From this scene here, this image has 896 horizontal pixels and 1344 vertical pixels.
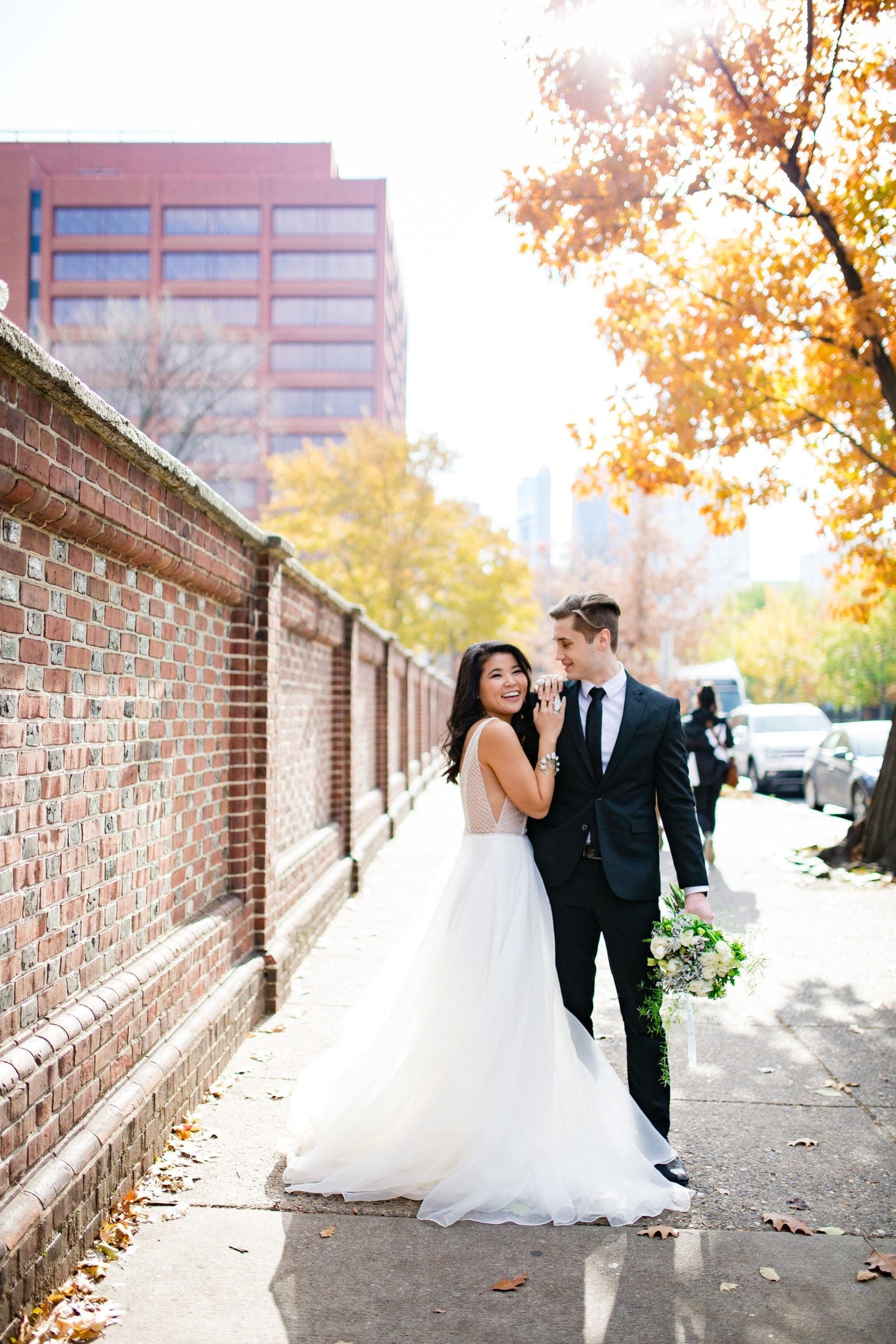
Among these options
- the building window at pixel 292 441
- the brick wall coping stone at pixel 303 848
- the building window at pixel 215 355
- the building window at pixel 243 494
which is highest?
the building window at pixel 292 441

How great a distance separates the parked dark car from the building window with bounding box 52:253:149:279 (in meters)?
50.5

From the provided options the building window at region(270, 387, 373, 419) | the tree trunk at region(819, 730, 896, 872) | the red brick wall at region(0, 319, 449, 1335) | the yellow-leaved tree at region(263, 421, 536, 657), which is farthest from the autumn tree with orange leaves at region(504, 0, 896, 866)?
the building window at region(270, 387, 373, 419)

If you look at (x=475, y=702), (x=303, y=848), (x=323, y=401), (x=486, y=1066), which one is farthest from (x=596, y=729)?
(x=323, y=401)

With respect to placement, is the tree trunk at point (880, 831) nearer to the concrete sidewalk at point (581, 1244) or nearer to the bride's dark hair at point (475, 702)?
the concrete sidewalk at point (581, 1244)

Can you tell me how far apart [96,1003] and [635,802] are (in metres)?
1.99

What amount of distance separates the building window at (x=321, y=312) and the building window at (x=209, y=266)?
2190mm

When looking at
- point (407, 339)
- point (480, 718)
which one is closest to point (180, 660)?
point (480, 718)

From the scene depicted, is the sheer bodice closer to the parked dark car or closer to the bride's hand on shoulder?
the bride's hand on shoulder

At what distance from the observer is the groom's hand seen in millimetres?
3834

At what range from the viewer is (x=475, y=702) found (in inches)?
166

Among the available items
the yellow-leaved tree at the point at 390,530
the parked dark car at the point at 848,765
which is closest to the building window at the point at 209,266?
the yellow-leaved tree at the point at 390,530

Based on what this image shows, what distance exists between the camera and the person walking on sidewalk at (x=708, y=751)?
10336mm

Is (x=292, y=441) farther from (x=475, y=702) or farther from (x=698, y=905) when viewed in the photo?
(x=698, y=905)

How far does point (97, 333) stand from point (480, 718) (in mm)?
36805
